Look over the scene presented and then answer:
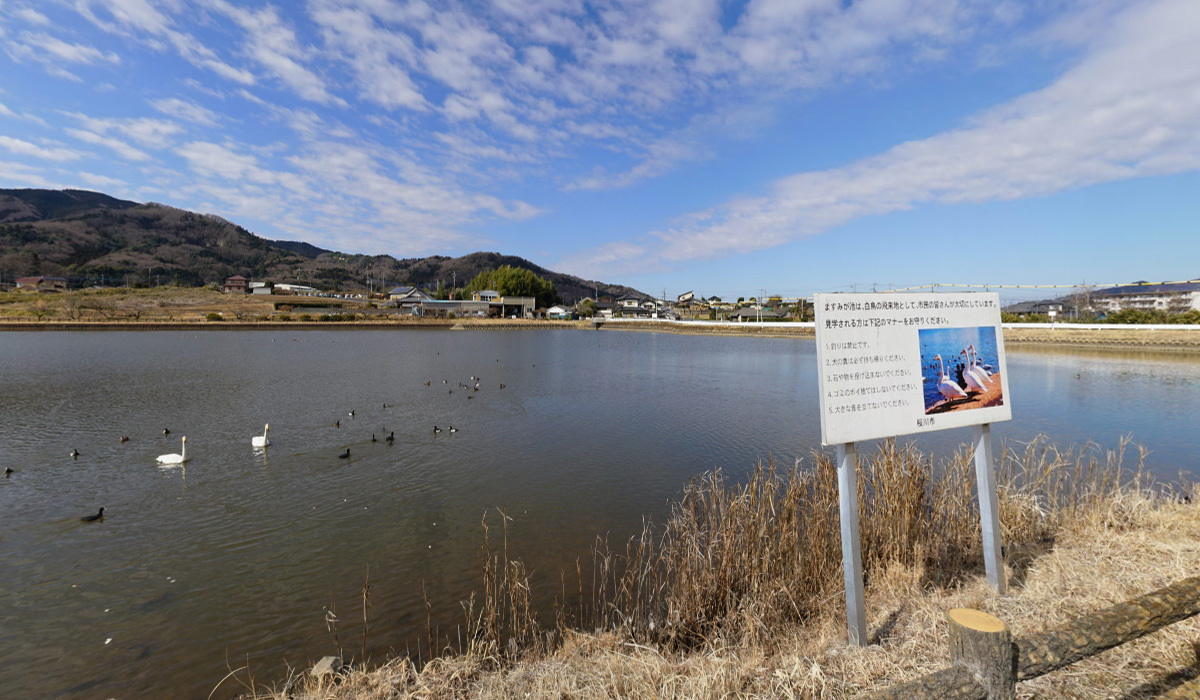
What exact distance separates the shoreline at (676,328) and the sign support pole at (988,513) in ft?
38.6

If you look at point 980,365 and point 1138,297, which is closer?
point 980,365

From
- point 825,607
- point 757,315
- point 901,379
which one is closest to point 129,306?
point 825,607

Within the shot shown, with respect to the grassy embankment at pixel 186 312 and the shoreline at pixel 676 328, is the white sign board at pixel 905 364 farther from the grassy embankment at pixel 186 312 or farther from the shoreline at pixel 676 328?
the grassy embankment at pixel 186 312

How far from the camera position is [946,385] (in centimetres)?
400

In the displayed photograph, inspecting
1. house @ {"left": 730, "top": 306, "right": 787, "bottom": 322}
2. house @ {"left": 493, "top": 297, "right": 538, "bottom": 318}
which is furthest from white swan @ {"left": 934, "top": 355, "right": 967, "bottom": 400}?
house @ {"left": 493, "top": 297, "right": 538, "bottom": 318}

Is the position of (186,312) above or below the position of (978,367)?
above

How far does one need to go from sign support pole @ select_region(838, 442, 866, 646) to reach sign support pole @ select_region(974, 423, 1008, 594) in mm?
1464

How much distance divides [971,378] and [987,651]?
105 inches

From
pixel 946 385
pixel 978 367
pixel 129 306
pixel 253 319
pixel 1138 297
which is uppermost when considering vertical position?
pixel 129 306

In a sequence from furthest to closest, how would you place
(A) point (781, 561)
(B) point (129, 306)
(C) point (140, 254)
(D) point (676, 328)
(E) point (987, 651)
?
(C) point (140, 254)
(D) point (676, 328)
(B) point (129, 306)
(A) point (781, 561)
(E) point (987, 651)

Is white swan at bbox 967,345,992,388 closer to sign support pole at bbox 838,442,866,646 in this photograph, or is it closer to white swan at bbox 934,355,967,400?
white swan at bbox 934,355,967,400

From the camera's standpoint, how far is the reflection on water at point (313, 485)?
5.34m

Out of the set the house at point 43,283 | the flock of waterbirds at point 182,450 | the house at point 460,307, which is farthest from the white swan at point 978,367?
the house at point 43,283

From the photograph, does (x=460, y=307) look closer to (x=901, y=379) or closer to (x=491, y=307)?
(x=491, y=307)
